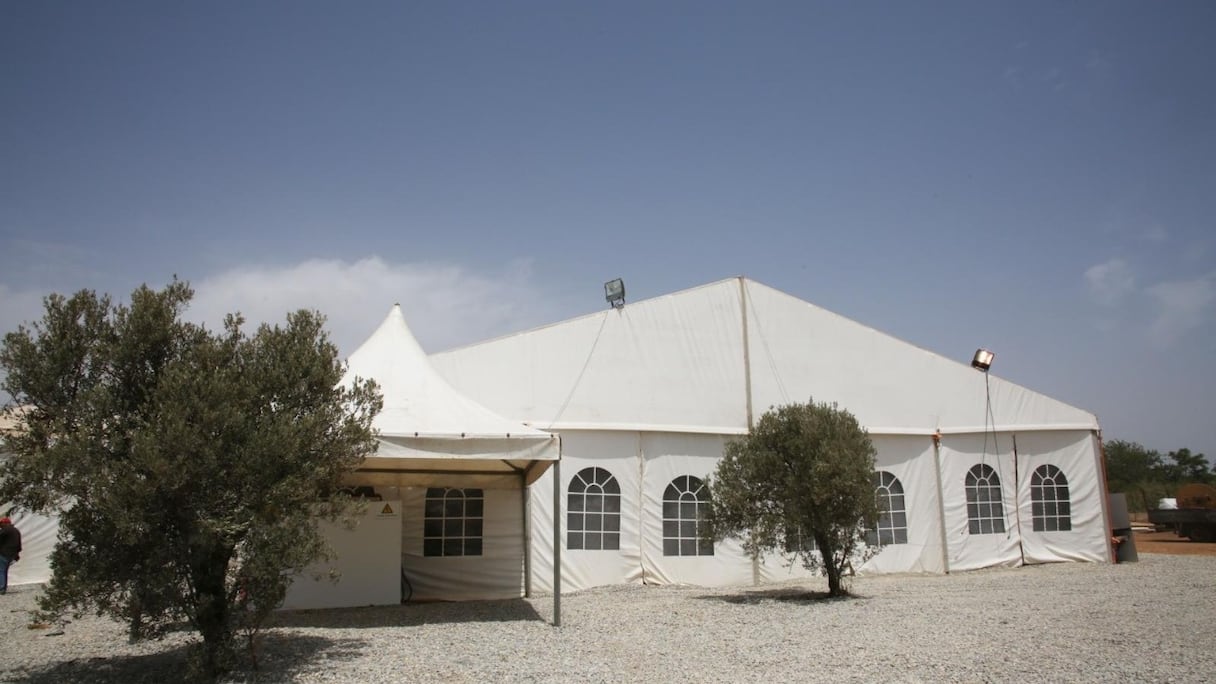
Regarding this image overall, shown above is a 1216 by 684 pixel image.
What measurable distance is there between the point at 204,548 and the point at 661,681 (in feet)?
11.8

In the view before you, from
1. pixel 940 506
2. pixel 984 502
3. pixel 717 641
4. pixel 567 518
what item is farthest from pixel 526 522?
pixel 984 502

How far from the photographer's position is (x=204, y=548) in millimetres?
6184

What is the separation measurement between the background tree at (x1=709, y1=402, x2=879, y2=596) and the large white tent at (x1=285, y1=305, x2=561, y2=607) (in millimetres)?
2792

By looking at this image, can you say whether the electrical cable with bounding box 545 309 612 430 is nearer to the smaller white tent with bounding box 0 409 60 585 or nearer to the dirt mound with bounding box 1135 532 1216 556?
the smaller white tent with bounding box 0 409 60 585

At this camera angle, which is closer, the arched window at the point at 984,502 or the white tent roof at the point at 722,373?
the white tent roof at the point at 722,373

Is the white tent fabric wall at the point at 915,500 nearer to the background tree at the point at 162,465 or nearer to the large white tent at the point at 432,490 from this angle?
the large white tent at the point at 432,490

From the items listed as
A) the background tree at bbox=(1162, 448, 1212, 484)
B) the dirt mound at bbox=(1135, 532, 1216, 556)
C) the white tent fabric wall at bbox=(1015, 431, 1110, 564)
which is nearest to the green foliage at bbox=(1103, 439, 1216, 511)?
the background tree at bbox=(1162, 448, 1212, 484)

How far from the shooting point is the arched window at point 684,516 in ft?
44.5

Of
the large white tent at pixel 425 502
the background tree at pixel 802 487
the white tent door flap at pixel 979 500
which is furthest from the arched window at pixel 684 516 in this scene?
the white tent door flap at pixel 979 500

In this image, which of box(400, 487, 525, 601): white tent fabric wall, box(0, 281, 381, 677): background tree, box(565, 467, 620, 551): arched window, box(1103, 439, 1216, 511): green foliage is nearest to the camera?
box(0, 281, 381, 677): background tree

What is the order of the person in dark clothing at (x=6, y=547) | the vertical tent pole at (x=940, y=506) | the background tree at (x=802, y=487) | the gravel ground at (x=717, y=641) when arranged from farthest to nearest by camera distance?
the vertical tent pole at (x=940, y=506) < the person in dark clothing at (x=6, y=547) < the background tree at (x=802, y=487) < the gravel ground at (x=717, y=641)

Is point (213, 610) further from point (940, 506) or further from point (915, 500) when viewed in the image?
point (940, 506)

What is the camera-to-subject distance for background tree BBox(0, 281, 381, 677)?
19.2ft

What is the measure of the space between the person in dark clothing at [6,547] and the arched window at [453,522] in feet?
21.1
